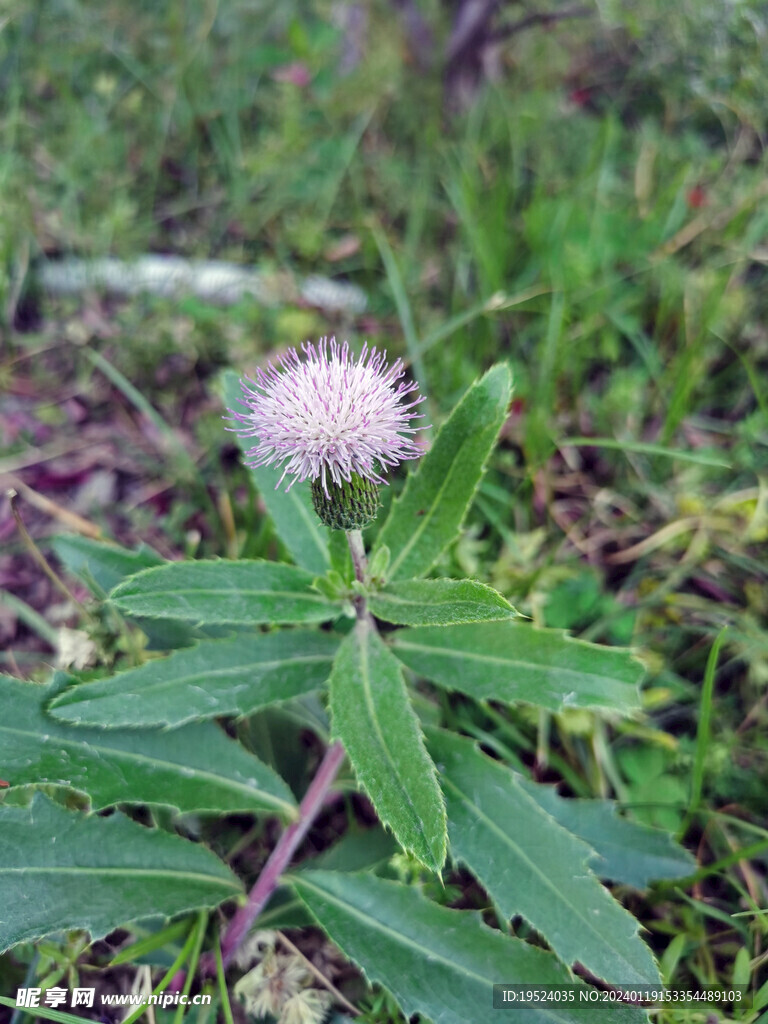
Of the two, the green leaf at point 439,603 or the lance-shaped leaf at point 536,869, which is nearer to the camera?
the green leaf at point 439,603

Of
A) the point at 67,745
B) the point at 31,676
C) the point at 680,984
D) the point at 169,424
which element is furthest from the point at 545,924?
the point at 169,424

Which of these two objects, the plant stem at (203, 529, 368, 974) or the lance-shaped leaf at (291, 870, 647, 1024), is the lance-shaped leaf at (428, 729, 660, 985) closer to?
the lance-shaped leaf at (291, 870, 647, 1024)

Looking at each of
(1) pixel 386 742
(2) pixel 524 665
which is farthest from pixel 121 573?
(2) pixel 524 665

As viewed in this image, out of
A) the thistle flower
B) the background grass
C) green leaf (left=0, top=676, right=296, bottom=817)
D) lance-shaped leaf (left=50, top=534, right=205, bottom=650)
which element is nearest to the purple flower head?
the thistle flower

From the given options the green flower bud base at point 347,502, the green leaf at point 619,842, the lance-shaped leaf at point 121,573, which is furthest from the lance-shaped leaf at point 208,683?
the green leaf at point 619,842

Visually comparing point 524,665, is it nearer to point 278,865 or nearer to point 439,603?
point 439,603

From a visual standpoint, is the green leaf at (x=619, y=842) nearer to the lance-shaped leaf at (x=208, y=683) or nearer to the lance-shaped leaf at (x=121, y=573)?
the lance-shaped leaf at (x=208, y=683)
